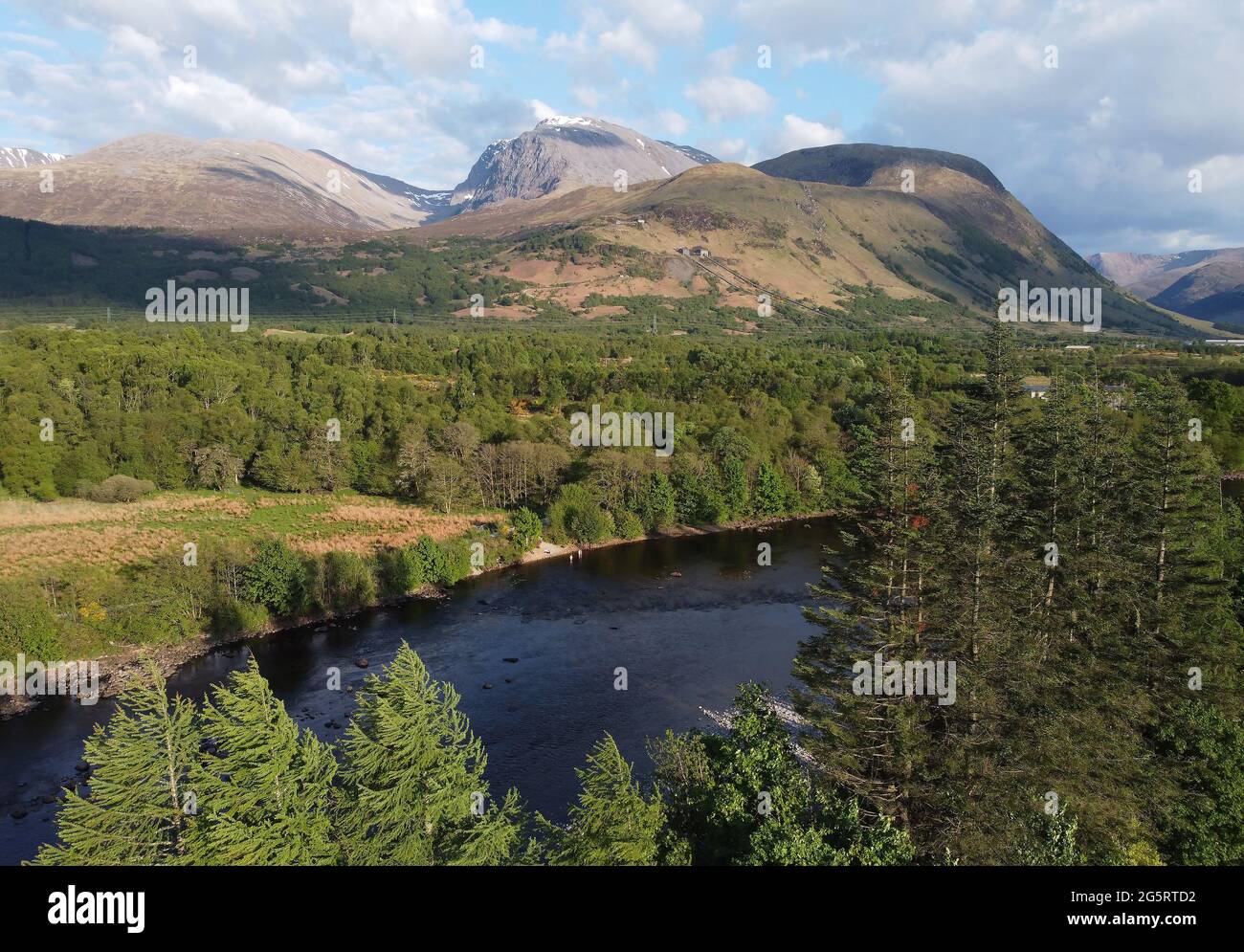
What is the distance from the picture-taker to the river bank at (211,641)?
1742 inches

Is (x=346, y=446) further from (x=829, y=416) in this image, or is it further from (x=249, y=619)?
(x=829, y=416)

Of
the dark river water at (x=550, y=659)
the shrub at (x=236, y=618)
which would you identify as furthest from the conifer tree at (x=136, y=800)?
the shrub at (x=236, y=618)

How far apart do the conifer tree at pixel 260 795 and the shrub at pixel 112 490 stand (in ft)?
224

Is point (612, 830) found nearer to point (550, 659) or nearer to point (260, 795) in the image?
point (260, 795)

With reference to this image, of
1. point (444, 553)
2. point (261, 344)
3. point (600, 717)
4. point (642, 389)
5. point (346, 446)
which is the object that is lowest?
point (600, 717)

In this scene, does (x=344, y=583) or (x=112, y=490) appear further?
(x=112, y=490)

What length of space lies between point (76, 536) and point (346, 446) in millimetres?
30481

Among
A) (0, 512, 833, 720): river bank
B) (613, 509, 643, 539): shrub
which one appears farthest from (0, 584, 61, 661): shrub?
(613, 509, 643, 539): shrub

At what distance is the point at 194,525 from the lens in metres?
69.2

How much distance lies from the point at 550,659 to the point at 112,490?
182 ft

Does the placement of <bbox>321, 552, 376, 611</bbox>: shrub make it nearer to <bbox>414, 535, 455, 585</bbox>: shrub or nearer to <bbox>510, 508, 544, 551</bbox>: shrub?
<bbox>414, 535, 455, 585</bbox>: shrub

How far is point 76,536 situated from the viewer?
205 feet

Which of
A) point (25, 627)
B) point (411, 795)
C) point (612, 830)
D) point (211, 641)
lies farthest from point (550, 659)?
point (25, 627)
